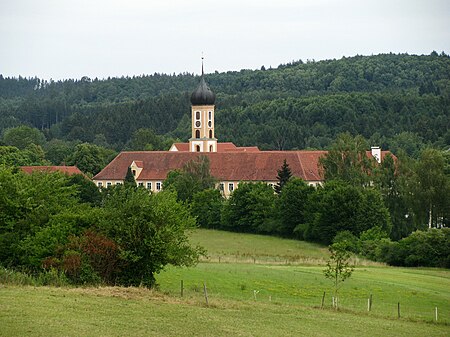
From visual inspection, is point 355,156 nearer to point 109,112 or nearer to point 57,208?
point 57,208

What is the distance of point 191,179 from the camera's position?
85.0 m

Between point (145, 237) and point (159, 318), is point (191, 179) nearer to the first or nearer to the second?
point (145, 237)

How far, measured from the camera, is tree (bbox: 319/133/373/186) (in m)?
77.1

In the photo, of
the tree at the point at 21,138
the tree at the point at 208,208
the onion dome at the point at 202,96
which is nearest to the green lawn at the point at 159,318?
the tree at the point at 208,208

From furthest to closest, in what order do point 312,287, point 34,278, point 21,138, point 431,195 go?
1. point 21,138
2. point 431,195
3. point 312,287
4. point 34,278

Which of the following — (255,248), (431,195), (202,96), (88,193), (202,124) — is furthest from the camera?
(202,96)

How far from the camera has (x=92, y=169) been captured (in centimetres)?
10906

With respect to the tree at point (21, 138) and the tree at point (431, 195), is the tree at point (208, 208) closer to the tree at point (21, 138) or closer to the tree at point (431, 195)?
the tree at point (431, 195)

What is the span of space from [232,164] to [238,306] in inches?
2696

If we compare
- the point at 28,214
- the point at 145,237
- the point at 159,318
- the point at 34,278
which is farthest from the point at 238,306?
the point at 28,214

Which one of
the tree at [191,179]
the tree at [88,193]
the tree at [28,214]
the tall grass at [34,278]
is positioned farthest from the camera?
the tree at [191,179]

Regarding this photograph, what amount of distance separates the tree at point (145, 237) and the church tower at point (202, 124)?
76405 mm

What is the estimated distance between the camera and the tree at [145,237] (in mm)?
34500

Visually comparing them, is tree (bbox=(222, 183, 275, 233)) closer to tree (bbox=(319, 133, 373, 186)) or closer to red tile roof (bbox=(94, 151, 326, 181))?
tree (bbox=(319, 133, 373, 186))
